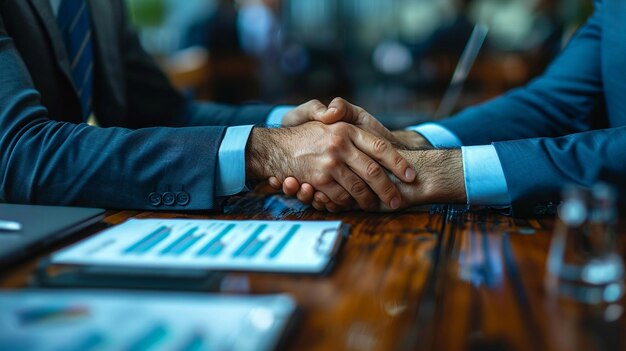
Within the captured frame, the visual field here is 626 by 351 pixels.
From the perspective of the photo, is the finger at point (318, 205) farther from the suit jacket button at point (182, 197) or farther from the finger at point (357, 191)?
the suit jacket button at point (182, 197)

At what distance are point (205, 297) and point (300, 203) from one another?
0.46m

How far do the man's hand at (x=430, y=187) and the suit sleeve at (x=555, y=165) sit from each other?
7 cm

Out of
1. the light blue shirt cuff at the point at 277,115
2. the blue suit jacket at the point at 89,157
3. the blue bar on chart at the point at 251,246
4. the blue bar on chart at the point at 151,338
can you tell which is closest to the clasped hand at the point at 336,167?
the blue suit jacket at the point at 89,157

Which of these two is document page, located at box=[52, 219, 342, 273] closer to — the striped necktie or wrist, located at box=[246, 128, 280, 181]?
wrist, located at box=[246, 128, 280, 181]

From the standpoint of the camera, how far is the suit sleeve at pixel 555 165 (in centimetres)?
83

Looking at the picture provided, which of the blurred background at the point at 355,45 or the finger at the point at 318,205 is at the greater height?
the finger at the point at 318,205

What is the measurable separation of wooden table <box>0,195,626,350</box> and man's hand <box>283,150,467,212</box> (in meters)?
0.11

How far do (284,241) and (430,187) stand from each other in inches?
12.0

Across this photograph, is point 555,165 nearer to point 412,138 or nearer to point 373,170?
point 373,170

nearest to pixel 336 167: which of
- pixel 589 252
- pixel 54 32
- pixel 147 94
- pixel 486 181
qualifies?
pixel 486 181

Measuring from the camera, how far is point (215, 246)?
645mm

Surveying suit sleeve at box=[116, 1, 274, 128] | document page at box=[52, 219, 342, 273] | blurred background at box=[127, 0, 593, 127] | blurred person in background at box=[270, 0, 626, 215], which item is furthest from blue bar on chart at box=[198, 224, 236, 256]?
blurred background at box=[127, 0, 593, 127]

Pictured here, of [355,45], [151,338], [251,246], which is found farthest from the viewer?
[355,45]

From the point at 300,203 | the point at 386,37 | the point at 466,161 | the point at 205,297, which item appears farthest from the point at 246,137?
the point at 386,37
